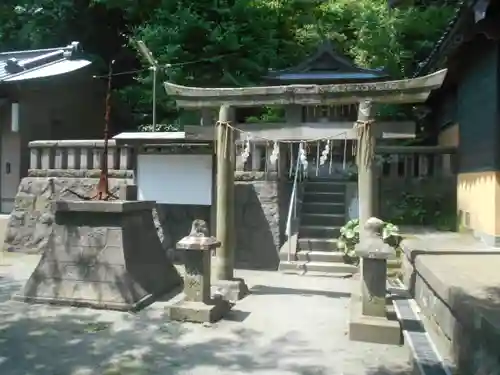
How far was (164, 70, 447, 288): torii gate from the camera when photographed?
27.0 ft

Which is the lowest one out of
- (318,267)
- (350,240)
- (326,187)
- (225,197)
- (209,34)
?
(318,267)

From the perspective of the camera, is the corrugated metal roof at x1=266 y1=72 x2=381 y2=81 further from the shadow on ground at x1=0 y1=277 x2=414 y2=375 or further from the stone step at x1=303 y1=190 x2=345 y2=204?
the shadow on ground at x1=0 y1=277 x2=414 y2=375

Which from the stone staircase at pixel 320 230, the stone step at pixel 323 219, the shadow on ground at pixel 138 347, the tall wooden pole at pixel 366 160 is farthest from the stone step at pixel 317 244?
the shadow on ground at pixel 138 347

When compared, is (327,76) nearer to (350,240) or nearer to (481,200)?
(350,240)

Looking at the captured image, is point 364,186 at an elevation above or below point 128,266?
above

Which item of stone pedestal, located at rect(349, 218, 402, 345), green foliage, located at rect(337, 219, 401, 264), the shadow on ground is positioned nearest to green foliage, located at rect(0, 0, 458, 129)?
green foliage, located at rect(337, 219, 401, 264)

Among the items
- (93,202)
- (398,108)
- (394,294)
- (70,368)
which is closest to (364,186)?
(394,294)

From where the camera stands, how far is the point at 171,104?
703 inches

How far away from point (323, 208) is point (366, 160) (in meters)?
4.59

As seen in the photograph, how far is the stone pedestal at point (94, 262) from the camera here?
8016 millimetres

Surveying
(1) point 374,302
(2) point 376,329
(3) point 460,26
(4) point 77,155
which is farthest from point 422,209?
(4) point 77,155

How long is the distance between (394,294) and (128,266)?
4583 mm

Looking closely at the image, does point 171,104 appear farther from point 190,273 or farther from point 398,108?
point 190,273

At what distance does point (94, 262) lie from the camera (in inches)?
323
